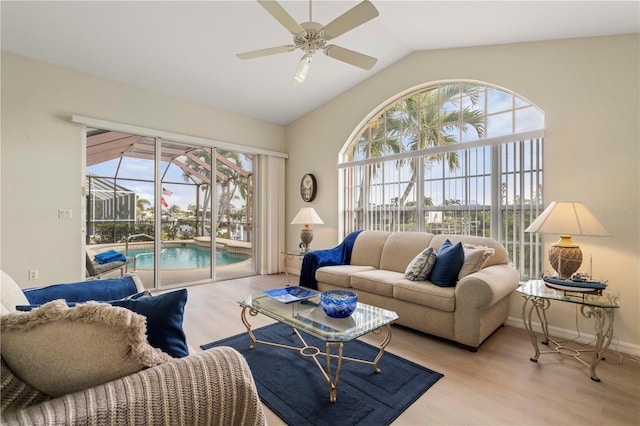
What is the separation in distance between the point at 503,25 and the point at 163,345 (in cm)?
364

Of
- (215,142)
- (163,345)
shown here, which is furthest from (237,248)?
(163,345)

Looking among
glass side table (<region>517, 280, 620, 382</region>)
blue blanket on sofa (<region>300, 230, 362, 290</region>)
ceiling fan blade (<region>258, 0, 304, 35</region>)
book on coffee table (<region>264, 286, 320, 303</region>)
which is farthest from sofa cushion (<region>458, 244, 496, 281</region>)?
ceiling fan blade (<region>258, 0, 304, 35</region>)

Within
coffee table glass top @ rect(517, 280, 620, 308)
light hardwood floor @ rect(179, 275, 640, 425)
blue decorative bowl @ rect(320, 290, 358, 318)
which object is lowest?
light hardwood floor @ rect(179, 275, 640, 425)

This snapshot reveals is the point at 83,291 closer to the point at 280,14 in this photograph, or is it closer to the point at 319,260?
the point at 280,14

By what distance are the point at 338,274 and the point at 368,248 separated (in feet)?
2.17

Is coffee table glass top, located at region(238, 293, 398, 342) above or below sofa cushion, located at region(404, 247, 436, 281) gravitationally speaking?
below

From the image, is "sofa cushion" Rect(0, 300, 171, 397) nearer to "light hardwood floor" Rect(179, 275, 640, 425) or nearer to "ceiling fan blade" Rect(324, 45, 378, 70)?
"light hardwood floor" Rect(179, 275, 640, 425)

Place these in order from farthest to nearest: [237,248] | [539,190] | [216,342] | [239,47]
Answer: [237,248], [239,47], [539,190], [216,342]

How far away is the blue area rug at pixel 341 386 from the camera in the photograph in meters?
1.68

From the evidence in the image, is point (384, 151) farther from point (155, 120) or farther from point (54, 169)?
point (54, 169)

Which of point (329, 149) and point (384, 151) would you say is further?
point (329, 149)

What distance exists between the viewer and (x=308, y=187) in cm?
517

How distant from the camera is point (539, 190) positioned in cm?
296

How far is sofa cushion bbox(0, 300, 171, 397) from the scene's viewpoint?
2.72 feet
